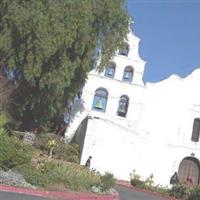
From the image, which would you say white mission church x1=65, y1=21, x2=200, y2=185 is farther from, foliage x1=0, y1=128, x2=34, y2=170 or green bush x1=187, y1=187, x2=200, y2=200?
foliage x1=0, y1=128, x2=34, y2=170

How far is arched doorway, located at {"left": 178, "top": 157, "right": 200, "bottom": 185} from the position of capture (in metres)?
39.9

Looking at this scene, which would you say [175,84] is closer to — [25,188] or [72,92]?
[72,92]

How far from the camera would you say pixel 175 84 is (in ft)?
132

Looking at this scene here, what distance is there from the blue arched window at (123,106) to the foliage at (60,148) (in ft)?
13.4

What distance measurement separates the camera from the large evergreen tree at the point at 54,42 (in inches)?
1164

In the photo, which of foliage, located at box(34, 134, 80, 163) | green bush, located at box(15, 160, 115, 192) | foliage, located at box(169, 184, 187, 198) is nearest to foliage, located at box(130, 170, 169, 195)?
foliage, located at box(169, 184, 187, 198)

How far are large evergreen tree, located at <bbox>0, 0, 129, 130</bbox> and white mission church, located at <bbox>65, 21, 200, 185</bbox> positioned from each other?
12.0 ft

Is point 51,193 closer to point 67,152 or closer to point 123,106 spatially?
point 67,152

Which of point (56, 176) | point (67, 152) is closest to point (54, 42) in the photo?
point (67, 152)

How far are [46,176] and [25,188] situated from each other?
185 centimetres

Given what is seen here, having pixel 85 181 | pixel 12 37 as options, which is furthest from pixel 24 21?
pixel 85 181

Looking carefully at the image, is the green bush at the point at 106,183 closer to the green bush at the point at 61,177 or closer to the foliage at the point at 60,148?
the green bush at the point at 61,177

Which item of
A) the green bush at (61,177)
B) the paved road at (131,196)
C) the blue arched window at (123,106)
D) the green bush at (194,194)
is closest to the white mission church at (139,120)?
the blue arched window at (123,106)

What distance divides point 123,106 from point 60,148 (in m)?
5.92
